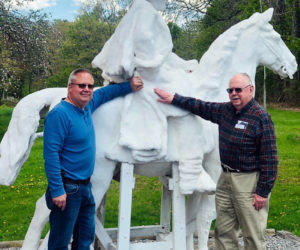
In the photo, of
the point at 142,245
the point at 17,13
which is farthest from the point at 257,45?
the point at 17,13

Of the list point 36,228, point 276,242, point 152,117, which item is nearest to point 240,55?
point 152,117

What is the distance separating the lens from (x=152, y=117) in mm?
2830

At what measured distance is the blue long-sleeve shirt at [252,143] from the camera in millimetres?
2443

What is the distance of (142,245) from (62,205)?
1031mm

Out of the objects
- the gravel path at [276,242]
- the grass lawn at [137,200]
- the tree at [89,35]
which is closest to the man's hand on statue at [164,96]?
the gravel path at [276,242]

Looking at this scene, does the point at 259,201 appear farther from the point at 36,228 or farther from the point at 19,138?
the point at 19,138

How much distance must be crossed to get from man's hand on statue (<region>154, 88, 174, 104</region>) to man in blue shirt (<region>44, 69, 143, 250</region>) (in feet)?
2.05

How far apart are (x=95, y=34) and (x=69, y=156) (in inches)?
707

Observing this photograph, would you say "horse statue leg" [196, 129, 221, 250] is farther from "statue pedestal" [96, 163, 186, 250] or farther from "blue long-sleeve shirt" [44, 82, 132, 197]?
"blue long-sleeve shirt" [44, 82, 132, 197]

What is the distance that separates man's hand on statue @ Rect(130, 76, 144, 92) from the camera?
2785mm

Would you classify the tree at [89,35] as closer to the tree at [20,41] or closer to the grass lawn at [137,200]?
the tree at [20,41]

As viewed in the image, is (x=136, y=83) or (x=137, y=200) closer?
(x=136, y=83)

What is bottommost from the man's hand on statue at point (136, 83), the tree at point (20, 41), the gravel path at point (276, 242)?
the gravel path at point (276, 242)

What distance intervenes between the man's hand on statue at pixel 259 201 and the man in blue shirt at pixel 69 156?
3.66ft
